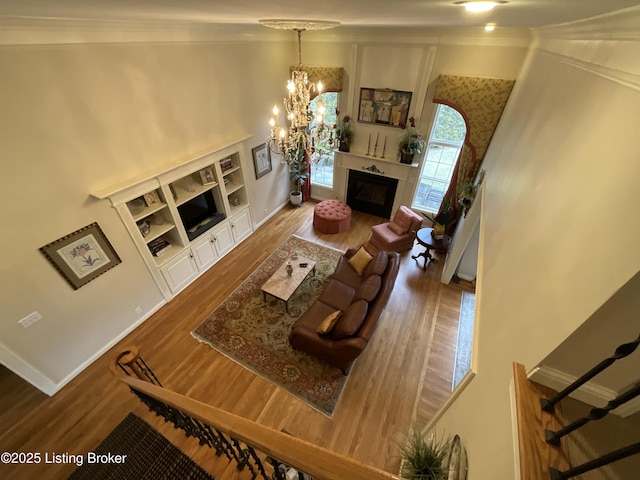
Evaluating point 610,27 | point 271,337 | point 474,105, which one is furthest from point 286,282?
point 474,105

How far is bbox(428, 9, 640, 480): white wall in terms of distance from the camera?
86 centimetres

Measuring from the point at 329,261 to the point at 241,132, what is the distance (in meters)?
3.07

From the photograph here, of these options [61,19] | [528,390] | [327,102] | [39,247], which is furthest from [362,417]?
[327,102]

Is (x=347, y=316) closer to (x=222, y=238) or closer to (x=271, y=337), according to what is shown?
(x=271, y=337)

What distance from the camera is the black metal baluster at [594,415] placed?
0.60 m

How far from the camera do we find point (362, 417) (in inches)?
129

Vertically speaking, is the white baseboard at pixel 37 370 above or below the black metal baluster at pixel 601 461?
below

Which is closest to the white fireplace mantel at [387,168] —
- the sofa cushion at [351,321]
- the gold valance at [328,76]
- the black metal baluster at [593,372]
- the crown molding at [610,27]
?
the gold valance at [328,76]

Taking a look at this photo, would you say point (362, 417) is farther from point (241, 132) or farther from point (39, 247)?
point (241, 132)

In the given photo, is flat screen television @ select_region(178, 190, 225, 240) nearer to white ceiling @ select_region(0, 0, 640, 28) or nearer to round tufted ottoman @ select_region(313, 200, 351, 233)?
round tufted ottoman @ select_region(313, 200, 351, 233)

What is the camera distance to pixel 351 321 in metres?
3.31

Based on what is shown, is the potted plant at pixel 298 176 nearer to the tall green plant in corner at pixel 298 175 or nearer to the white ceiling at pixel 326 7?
the tall green plant in corner at pixel 298 175

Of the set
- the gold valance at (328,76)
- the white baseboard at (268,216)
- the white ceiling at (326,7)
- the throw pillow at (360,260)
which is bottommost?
the white baseboard at (268,216)

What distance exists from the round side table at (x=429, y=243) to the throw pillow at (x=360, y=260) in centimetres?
123
